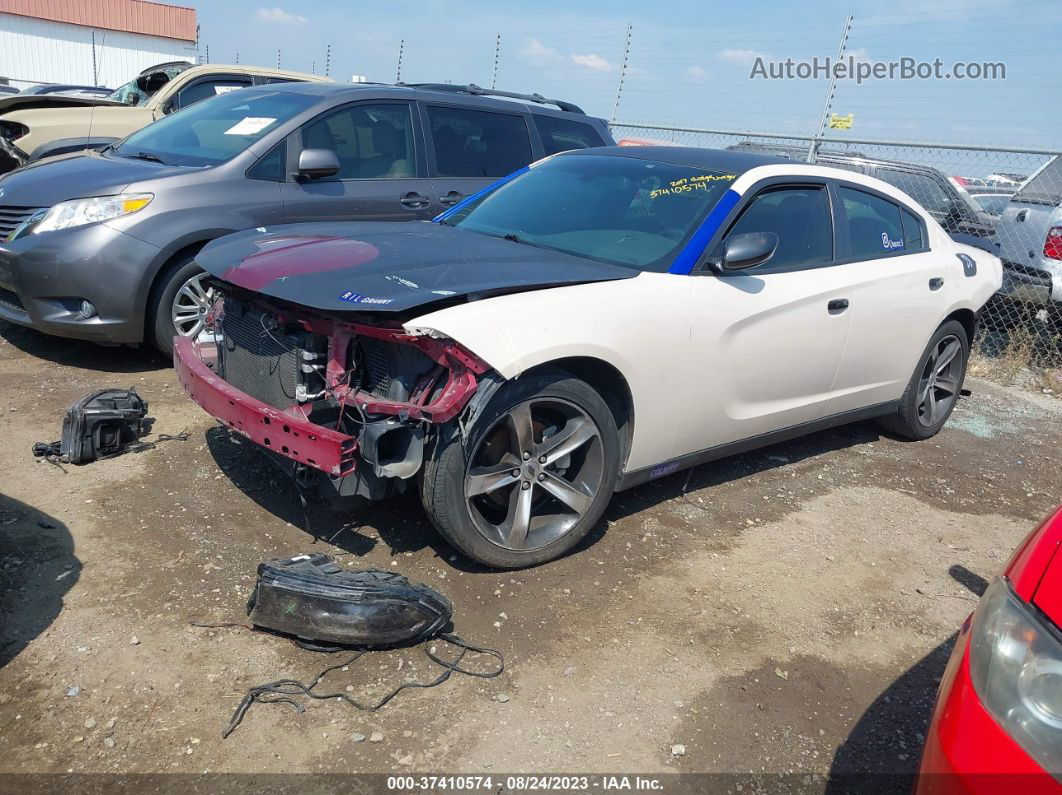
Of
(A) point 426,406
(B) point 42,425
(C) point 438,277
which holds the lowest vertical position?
(B) point 42,425

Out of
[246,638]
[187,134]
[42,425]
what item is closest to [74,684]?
[246,638]

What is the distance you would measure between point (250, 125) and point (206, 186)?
702 mm

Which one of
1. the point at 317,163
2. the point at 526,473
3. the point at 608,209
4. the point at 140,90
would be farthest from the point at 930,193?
the point at 140,90

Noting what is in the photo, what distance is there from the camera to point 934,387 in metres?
5.59

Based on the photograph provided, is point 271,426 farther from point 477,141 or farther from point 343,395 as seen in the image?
point 477,141

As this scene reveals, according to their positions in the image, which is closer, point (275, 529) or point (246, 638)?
point (246, 638)

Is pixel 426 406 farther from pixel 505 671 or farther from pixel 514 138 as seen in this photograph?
pixel 514 138

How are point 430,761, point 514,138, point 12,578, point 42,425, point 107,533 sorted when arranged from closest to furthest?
1. point 430,761
2. point 12,578
3. point 107,533
4. point 42,425
5. point 514,138

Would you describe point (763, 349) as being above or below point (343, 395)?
above

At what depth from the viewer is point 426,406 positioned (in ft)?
9.88

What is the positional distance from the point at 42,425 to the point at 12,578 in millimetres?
1592

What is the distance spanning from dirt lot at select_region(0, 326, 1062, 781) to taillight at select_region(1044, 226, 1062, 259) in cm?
361

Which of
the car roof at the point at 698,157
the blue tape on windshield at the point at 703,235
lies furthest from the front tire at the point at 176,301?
the blue tape on windshield at the point at 703,235

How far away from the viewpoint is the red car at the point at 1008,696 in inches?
62.8
